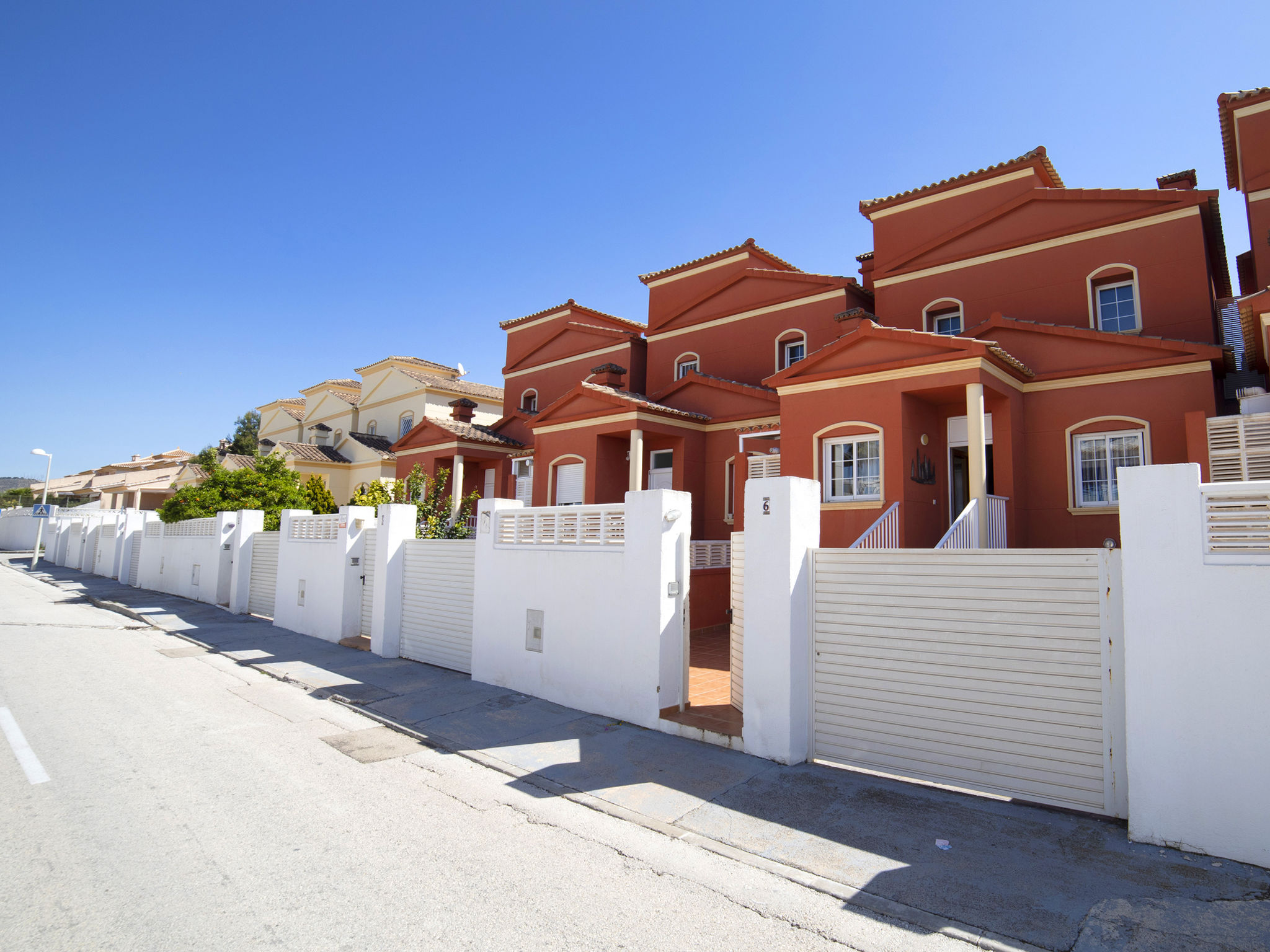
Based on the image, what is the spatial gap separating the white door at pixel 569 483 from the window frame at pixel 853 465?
7264mm

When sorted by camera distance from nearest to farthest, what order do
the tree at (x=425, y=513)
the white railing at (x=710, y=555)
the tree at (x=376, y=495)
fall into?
the tree at (x=425, y=513)
the white railing at (x=710, y=555)
the tree at (x=376, y=495)

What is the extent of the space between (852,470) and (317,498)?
18670 mm

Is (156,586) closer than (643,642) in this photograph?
No

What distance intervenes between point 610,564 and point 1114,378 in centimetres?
956

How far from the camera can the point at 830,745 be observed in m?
6.34

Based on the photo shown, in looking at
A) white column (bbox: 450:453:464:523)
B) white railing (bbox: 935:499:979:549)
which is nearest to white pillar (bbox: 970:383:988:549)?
white railing (bbox: 935:499:979:549)

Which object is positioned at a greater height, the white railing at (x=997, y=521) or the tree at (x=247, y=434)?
the tree at (x=247, y=434)

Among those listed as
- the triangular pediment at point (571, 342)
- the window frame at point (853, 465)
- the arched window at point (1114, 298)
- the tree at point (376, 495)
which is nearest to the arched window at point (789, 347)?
the window frame at point (853, 465)

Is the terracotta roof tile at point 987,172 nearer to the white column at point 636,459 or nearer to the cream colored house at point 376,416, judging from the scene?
the white column at point 636,459

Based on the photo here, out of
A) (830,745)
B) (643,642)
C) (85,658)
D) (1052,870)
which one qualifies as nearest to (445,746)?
(643,642)

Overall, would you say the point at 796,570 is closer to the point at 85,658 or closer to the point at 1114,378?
the point at 1114,378

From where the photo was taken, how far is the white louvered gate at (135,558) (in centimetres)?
2414

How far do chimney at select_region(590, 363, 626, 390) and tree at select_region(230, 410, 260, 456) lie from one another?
39.5 metres

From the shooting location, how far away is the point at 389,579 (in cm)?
1152
